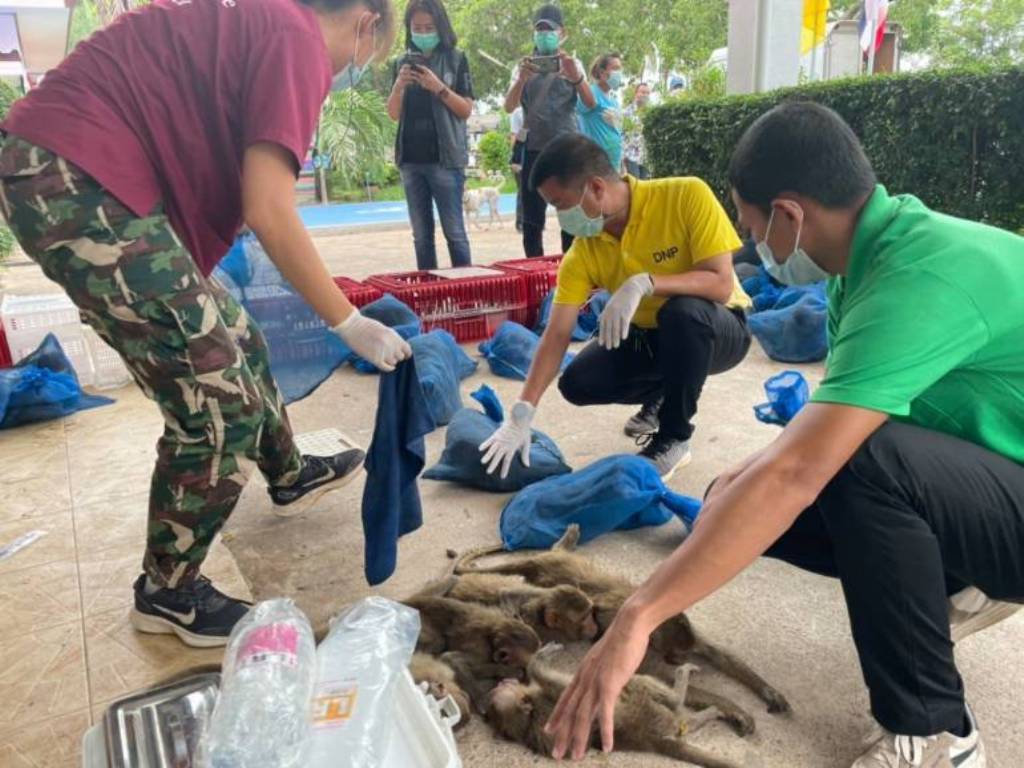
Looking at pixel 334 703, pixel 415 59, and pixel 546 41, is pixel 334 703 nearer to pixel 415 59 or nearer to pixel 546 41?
pixel 415 59

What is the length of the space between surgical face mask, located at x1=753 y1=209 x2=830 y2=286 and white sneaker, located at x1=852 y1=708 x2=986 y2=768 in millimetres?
939

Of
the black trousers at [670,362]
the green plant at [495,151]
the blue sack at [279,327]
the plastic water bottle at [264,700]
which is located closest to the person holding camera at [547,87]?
the black trousers at [670,362]

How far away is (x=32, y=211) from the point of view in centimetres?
177

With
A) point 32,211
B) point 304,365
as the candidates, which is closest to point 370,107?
point 304,365

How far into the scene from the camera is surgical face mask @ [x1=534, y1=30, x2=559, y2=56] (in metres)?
5.58

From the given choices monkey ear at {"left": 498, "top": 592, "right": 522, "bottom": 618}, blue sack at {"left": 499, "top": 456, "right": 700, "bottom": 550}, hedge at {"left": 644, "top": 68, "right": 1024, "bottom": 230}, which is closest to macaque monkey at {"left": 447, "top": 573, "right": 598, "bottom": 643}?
monkey ear at {"left": 498, "top": 592, "right": 522, "bottom": 618}

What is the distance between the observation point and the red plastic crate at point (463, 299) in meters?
4.89

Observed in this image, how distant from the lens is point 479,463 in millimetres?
2963

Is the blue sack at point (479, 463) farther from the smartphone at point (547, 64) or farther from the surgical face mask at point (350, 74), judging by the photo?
the smartphone at point (547, 64)

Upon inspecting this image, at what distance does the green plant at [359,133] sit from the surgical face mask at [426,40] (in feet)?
33.6

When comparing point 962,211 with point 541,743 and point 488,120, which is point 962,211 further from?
point 488,120

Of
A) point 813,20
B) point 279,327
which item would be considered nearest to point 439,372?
point 279,327

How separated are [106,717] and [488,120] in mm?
32439

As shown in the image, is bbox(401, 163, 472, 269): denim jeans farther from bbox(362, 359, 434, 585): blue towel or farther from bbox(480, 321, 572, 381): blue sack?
bbox(362, 359, 434, 585): blue towel
